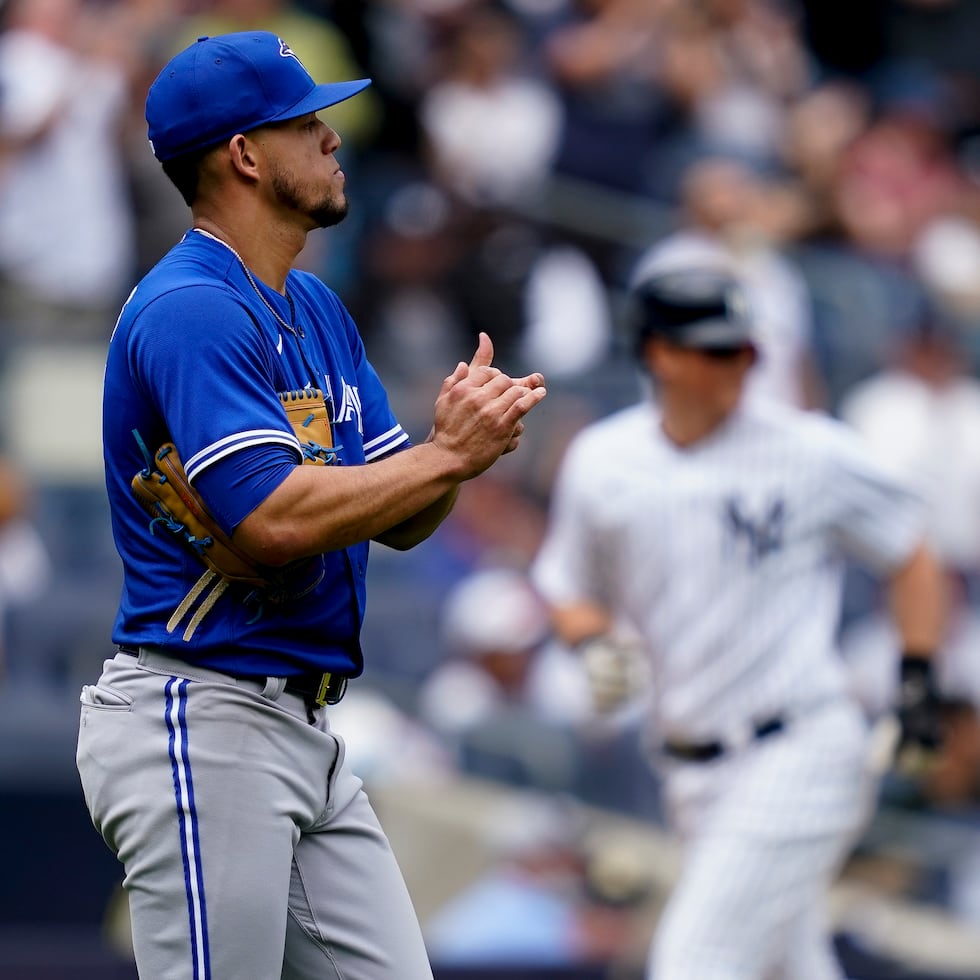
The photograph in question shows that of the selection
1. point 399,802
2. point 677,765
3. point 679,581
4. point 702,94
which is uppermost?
point 702,94

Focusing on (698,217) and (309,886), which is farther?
(698,217)

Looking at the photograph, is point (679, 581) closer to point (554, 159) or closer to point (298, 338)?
point (298, 338)

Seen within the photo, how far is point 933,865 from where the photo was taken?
6.51 metres

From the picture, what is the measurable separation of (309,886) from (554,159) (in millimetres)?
7223

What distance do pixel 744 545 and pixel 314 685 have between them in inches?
74.8

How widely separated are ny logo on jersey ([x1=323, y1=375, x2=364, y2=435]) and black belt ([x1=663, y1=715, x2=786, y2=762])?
181cm

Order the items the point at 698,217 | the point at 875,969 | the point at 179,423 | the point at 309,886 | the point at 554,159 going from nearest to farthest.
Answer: the point at 179,423
the point at 309,886
the point at 875,969
the point at 698,217
the point at 554,159

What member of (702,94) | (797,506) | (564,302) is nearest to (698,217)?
(564,302)

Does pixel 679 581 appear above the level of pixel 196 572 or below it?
below

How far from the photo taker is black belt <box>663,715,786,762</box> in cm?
464

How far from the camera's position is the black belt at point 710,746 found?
15.2 feet

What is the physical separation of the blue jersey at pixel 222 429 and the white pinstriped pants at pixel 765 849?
5.40 feet

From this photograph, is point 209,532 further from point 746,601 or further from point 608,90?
point 608,90

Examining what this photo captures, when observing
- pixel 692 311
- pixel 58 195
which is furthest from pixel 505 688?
pixel 58 195
